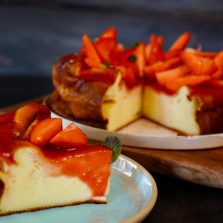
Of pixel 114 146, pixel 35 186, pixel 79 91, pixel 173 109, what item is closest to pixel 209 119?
pixel 173 109

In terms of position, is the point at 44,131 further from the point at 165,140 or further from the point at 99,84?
the point at 99,84

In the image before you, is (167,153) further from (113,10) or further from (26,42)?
(26,42)

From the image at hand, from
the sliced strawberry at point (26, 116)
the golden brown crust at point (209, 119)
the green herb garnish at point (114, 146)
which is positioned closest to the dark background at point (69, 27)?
the golden brown crust at point (209, 119)

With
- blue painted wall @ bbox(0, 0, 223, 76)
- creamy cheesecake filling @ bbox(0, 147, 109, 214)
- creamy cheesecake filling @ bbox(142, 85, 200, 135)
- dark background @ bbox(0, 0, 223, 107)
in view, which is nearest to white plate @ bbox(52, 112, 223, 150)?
creamy cheesecake filling @ bbox(142, 85, 200, 135)

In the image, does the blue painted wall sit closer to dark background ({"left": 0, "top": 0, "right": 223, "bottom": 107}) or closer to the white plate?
dark background ({"left": 0, "top": 0, "right": 223, "bottom": 107})

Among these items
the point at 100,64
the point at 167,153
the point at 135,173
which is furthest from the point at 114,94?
the point at 135,173

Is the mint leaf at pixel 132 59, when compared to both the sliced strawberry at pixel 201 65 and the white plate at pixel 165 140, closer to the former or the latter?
the sliced strawberry at pixel 201 65
